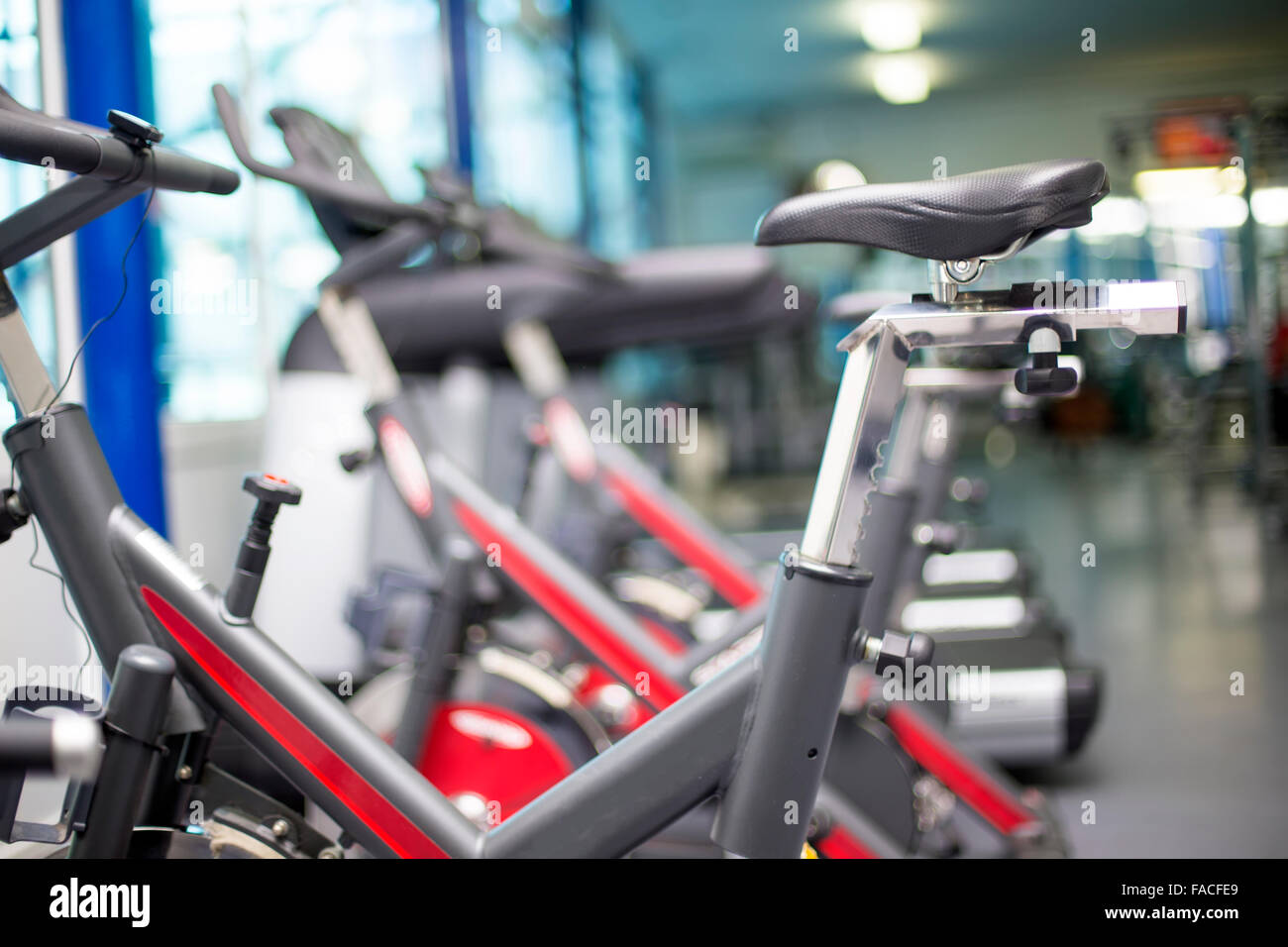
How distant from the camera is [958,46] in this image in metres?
9.77

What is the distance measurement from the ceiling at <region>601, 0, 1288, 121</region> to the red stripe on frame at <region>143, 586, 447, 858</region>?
8256 millimetres

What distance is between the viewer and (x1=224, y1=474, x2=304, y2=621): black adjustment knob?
1356 millimetres

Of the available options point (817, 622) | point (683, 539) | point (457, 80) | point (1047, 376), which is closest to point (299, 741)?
point (817, 622)

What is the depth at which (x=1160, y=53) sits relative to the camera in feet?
35.3

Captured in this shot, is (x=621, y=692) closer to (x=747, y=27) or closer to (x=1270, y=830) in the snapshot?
(x=1270, y=830)

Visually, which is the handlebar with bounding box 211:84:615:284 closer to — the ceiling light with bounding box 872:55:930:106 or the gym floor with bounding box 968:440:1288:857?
the gym floor with bounding box 968:440:1288:857

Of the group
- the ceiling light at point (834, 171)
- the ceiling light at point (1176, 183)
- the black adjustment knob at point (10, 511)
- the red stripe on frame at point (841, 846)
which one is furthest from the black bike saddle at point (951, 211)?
the ceiling light at point (1176, 183)

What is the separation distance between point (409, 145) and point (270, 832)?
3912mm

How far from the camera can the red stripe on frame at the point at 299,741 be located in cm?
133

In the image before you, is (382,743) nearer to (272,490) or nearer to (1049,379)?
(272,490)

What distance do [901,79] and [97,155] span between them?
10.7 m

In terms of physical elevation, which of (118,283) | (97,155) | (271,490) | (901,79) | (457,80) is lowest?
(271,490)

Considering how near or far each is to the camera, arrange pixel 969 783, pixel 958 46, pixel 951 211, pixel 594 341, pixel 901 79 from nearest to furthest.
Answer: pixel 951 211 < pixel 969 783 < pixel 594 341 < pixel 958 46 < pixel 901 79

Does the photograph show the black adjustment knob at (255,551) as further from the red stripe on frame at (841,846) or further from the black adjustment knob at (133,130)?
the red stripe on frame at (841,846)
